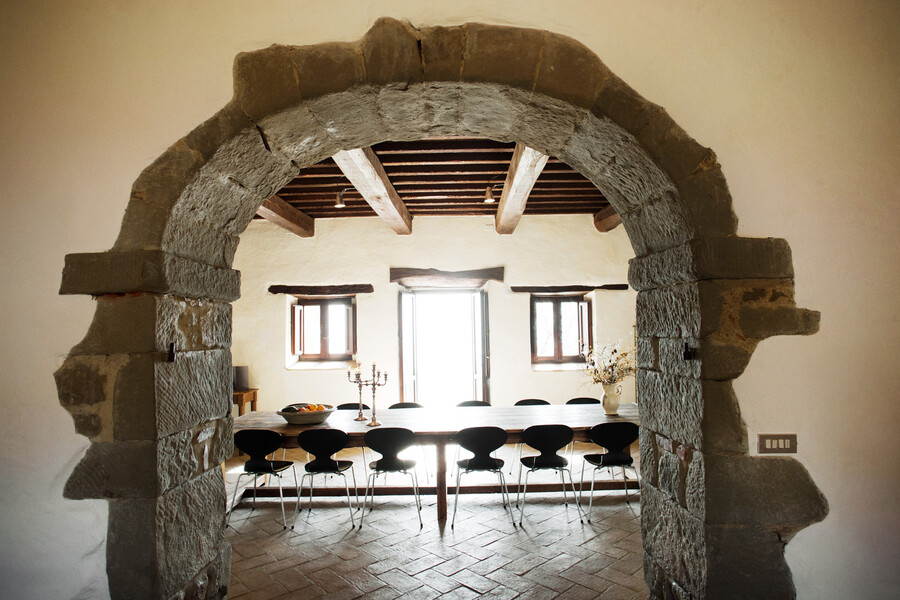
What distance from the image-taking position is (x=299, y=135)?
213 cm

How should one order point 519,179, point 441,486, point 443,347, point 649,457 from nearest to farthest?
point 649,457 → point 441,486 → point 519,179 → point 443,347

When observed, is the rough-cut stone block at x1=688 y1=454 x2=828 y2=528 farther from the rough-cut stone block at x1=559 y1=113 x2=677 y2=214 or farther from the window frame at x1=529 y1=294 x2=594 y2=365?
the window frame at x1=529 y1=294 x2=594 y2=365

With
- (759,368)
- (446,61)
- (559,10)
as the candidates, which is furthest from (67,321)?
(759,368)

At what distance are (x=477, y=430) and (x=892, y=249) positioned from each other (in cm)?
270

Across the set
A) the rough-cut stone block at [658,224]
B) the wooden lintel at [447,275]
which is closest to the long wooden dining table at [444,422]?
the wooden lintel at [447,275]

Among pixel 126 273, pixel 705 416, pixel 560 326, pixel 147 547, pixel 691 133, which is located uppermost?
pixel 691 133

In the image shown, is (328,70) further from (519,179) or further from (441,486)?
(441,486)

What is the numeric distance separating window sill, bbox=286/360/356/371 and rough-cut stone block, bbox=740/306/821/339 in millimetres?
5632

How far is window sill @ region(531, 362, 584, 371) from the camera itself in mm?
7074

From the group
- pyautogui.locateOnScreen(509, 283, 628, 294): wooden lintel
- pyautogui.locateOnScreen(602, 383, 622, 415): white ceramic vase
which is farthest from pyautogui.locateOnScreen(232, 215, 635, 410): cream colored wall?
pyautogui.locateOnScreen(602, 383, 622, 415): white ceramic vase

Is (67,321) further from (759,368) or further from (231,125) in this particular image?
(759,368)

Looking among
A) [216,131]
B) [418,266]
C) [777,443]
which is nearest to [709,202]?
[777,443]

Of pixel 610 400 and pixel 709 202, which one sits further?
pixel 610 400

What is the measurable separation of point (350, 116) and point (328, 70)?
0.72 ft
